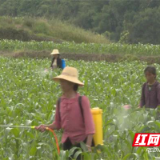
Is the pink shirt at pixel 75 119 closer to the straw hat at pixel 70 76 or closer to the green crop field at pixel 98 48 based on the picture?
the straw hat at pixel 70 76

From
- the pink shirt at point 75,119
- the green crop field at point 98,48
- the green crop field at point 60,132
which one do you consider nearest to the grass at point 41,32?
the green crop field at point 98,48

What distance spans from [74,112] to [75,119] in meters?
0.07

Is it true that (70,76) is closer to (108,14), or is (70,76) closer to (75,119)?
(75,119)

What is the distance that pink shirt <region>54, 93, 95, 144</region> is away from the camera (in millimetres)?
4770

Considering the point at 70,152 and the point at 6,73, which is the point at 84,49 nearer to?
the point at 6,73

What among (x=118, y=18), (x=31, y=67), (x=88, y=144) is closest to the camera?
(x=88, y=144)

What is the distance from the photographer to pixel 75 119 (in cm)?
490

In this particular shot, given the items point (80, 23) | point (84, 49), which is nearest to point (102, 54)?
point (84, 49)

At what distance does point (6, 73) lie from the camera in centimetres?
1534

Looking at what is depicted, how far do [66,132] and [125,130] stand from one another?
1.28m

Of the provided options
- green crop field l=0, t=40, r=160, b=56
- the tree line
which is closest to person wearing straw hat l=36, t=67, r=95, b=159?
green crop field l=0, t=40, r=160, b=56

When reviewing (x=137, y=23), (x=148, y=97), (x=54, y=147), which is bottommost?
(x=54, y=147)

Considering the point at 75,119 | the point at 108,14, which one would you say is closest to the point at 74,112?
the point at 75,119

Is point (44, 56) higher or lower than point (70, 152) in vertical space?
higher
